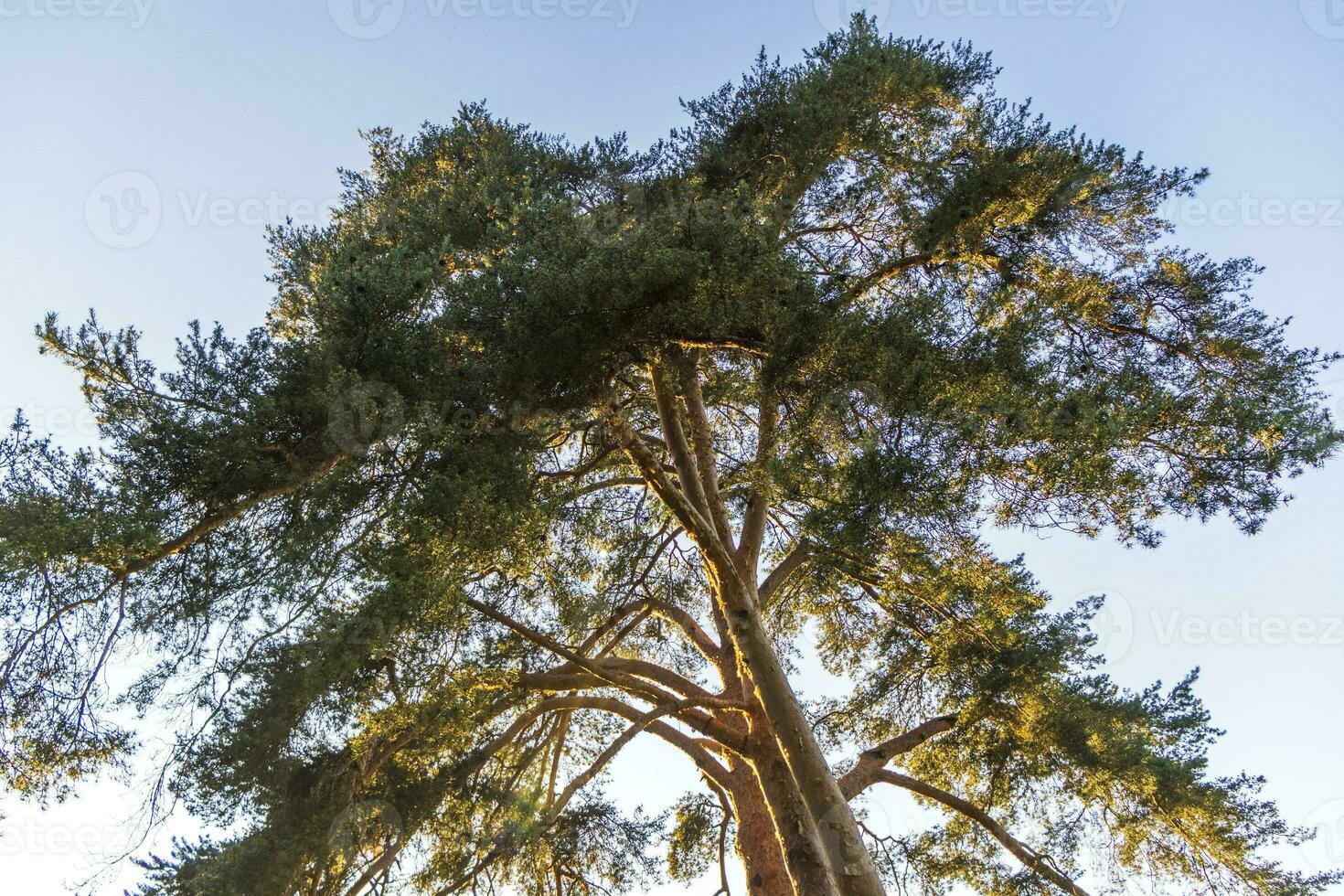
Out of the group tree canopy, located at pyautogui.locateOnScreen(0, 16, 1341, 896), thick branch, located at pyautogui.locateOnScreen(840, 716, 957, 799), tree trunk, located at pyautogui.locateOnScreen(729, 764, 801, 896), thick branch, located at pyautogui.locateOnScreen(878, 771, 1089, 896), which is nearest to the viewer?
tree canopy, located at pyautogui.locateOnScreen(0, 16, 1341, 896)

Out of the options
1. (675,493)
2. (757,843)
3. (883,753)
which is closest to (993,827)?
(883,753)

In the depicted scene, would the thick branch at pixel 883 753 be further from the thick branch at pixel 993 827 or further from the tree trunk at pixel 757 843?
the tree trunk at pixel 757 843

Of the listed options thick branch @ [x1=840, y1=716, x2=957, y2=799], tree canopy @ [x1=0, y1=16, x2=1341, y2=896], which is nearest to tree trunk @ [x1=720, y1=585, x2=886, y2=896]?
tree canopy @ [x1=0, y1=16, x2=1341, y2=896]

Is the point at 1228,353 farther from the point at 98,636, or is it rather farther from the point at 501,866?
the point at 98,636

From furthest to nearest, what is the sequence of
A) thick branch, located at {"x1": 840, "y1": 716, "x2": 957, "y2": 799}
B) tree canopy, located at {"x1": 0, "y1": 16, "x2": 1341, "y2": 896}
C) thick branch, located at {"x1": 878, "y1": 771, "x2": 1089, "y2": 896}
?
thick branch, located at {"x1": 840, "y1": 716, "x2": 957, "y2": 799}, thick branch, located at {"x1": 878, "y1": 771, "x2": 1089, "y2": 896}, tree canopy, located at {"x1": 0, "y1": 16, "x2": 1341, "y2": 896}

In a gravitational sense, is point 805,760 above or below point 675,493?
below

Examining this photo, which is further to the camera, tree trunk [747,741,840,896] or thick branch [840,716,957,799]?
thick branch [840,716,957,799]

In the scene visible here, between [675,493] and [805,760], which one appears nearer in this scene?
[805,760]

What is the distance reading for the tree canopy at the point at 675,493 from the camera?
6.84 meters

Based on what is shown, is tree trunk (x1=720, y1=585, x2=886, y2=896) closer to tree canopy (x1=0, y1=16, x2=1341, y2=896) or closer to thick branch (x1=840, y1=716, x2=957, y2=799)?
tree canopy (x1=0, y1=16, x2=1341, y2=896)

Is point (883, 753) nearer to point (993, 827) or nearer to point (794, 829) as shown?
point (993, 827)

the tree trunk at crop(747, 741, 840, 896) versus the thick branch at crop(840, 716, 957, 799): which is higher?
the thick branch at crop(840, 716, 957, 799)

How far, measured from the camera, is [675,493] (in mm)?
8969

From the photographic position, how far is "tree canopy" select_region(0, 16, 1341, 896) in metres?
6.84
